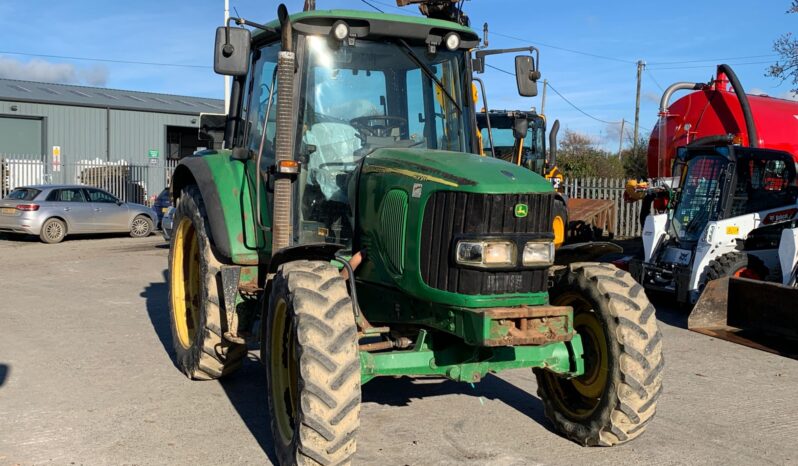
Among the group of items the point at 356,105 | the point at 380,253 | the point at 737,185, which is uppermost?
the point at 356,105

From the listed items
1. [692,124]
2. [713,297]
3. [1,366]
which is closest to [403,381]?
[1,366]

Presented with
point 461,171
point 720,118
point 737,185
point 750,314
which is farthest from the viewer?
point 720,118

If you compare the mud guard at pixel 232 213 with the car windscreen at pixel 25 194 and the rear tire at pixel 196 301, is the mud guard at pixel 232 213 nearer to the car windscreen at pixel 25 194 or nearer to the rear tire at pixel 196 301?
the rear tire at pixel 196 301

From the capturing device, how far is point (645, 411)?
5000 millimetres

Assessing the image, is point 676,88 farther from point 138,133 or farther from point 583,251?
point 138,133

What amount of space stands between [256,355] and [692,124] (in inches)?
396

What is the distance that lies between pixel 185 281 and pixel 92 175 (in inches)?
930

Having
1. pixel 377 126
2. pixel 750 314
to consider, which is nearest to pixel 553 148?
pixel 750 314

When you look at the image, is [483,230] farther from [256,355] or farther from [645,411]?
[256,355]

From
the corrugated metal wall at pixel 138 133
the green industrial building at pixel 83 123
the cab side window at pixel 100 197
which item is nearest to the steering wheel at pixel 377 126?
the cab side window at pixel 100 197

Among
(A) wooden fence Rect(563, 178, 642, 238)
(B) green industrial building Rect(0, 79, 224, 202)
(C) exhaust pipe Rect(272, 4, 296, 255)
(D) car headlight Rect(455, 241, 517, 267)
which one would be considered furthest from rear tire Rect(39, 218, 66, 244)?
(D) car headlight Rect(455, 241, 517, 267)

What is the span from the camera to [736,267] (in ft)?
32.1

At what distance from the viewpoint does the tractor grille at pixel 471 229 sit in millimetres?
4574

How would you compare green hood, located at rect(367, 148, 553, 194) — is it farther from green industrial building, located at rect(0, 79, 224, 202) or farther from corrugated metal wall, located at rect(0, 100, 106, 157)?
corrugated metal wall, located at rect(0, 100, 106, 157)
